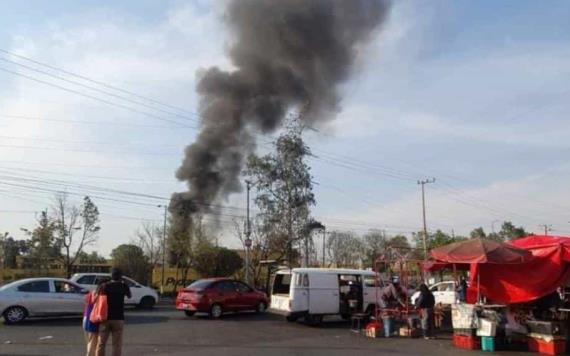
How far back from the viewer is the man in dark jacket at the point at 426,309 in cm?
1565

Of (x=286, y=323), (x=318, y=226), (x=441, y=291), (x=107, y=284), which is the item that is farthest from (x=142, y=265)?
(x=107, y=284)

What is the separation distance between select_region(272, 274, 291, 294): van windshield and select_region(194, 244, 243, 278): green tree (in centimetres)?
1938

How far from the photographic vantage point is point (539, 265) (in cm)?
1415

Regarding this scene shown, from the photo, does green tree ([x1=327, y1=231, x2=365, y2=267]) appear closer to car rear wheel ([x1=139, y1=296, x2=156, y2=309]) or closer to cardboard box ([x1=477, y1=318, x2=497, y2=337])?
car rear wheel ([x1=139, y1=296, x2=156, y2=309])

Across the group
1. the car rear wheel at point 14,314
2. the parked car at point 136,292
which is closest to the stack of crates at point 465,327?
the car rear wheel at point 14,314

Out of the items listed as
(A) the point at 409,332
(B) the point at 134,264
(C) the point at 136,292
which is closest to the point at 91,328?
(A) the point at 409,332

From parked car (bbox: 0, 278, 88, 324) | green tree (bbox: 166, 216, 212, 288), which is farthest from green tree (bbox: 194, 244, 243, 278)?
parked car (bbox: 0, 278, 88, 324)

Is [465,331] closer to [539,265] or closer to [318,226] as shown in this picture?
[539,265]

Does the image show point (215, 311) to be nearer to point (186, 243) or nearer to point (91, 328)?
point (91, 328)

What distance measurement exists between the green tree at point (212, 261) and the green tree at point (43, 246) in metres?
10.4

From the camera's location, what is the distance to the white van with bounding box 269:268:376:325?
727 inches

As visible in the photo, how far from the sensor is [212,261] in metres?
38.8

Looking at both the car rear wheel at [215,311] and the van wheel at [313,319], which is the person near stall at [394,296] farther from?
the car rear wheel at [215,311]

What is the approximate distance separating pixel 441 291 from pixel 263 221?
12036 mm
